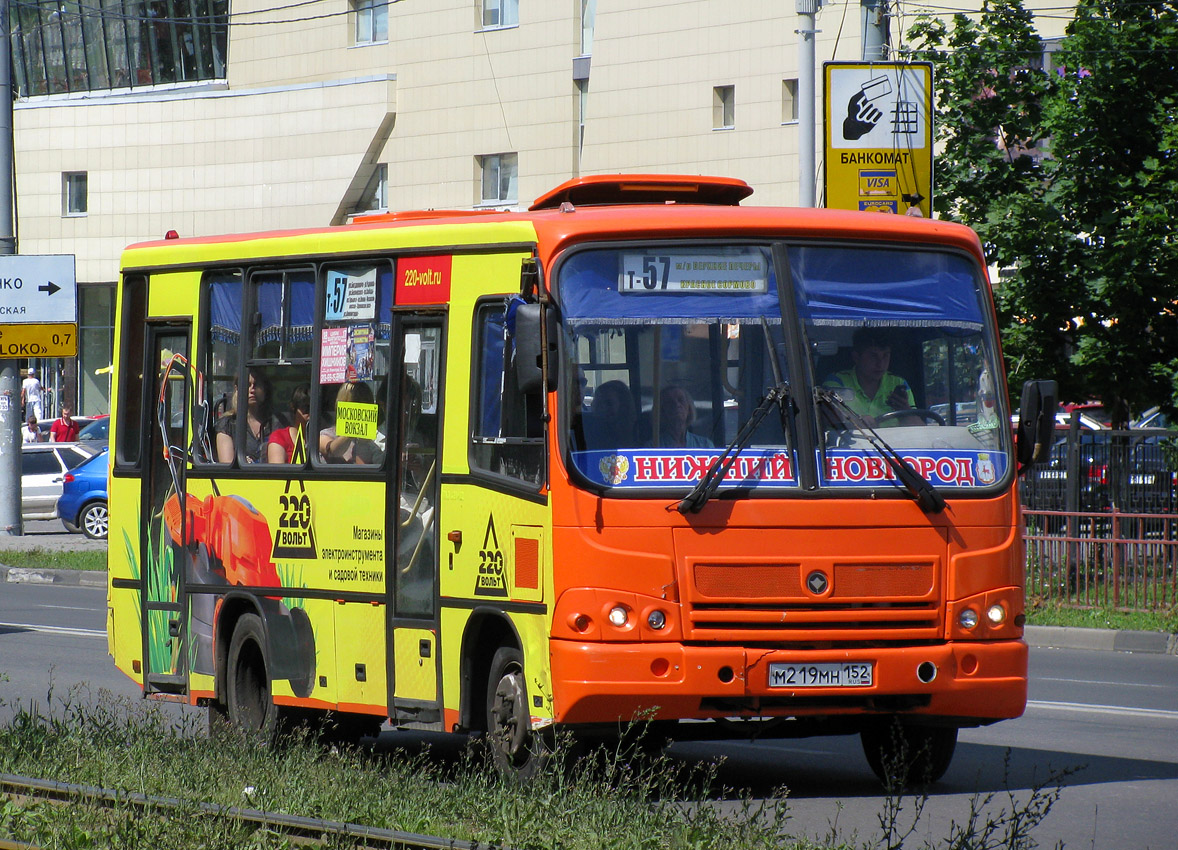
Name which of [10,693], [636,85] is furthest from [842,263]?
[636,85]

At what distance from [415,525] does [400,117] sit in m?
37.4

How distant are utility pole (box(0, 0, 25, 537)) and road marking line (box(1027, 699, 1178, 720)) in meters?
16.4

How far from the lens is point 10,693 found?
12.8m

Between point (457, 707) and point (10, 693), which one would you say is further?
point (10, 693)

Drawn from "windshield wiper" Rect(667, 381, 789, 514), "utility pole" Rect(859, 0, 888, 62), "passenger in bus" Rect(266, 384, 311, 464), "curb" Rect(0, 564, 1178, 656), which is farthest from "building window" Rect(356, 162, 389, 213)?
"windshield wiper" Rect(667, 381, 789, 514)

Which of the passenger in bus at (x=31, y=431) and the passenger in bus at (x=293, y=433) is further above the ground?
the passenger in bus at (x=293, y=433)

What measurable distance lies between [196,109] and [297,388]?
134ft

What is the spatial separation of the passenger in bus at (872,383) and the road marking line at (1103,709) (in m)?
4.32

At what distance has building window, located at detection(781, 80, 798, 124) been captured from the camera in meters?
38.4

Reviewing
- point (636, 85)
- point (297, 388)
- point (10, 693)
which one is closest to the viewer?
point (297, 388)

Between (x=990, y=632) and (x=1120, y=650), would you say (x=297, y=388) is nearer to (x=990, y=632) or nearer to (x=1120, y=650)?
(x=990, y=632)

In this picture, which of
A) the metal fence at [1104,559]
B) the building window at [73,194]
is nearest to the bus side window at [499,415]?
the metal fence at [1104,559]

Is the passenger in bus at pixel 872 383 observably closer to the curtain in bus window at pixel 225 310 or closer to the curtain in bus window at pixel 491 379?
the curtain in bus window at pixel 491 379

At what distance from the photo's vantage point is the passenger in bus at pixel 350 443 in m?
9.59
